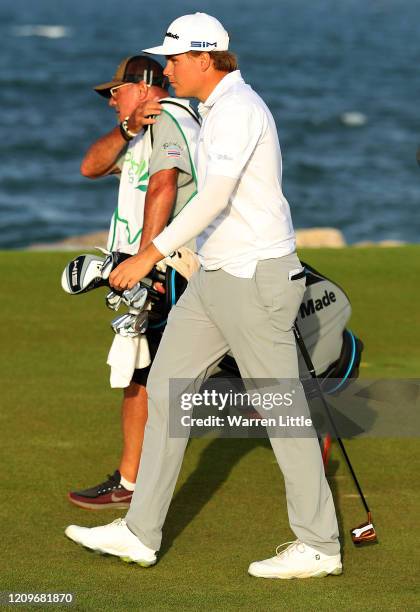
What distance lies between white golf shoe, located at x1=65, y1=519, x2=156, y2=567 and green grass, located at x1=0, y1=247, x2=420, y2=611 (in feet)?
0.17

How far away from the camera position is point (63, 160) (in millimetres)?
38750

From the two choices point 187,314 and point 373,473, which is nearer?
point 187,314

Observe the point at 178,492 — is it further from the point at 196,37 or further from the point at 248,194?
the point at 196,37

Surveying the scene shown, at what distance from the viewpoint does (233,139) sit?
4.77 m

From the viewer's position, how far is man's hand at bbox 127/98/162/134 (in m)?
5.82

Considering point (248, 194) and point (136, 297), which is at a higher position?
point (248, 194)

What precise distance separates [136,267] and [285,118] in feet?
142

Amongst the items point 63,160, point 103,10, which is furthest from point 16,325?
point 103,10

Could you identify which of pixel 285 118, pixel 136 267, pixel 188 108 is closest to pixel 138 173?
pixel 188 108

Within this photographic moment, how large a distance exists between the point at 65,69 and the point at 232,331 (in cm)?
6131

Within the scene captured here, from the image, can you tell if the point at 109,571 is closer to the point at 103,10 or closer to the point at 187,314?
the point at 187,314

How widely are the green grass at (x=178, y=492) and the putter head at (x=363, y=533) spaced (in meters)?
0.06

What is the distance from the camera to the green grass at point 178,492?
4.84 m

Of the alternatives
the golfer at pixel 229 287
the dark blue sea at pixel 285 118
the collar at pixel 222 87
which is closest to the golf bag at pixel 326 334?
the golfer at pixel 229 287
